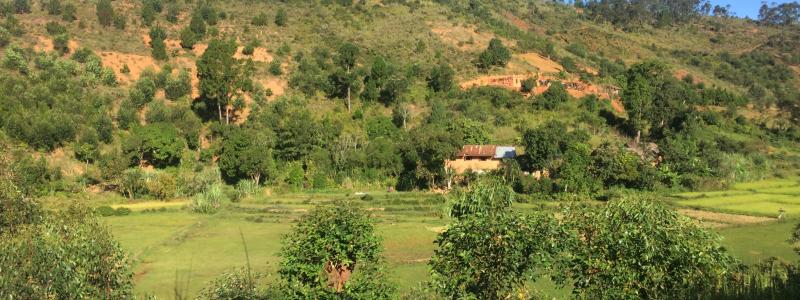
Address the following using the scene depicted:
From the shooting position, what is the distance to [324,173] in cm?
5712

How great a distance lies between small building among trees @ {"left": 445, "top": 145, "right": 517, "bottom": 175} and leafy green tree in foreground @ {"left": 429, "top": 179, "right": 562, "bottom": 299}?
136 ft

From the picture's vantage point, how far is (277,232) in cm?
3844

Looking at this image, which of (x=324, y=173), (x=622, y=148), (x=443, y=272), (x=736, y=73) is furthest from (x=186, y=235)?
(x=736, y=73)

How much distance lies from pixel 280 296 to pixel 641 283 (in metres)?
10.3

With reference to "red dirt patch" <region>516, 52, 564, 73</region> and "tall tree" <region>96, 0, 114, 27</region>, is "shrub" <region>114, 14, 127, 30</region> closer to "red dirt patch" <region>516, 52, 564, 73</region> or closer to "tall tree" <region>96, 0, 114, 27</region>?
"tall tree" <region>96, 0, 114, 27</region>

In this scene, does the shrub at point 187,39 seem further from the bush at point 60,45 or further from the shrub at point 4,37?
the shrub at point 4,37

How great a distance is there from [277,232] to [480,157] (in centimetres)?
2718

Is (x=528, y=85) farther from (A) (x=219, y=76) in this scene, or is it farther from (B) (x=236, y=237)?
(B) (x=236, y=237)

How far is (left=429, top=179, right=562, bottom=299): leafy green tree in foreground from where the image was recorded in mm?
15914

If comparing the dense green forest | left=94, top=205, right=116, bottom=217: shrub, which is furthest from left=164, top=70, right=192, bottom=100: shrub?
left=94, top=205, right=116, bottom=217: shrub

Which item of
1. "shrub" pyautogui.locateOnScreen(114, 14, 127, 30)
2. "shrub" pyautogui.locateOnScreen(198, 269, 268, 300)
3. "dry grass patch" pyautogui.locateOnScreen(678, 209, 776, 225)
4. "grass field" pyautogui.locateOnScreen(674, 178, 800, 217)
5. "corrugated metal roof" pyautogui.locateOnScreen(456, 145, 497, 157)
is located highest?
"shrub" pyautogui.locateOnScreen(114, 14, 127, 30)

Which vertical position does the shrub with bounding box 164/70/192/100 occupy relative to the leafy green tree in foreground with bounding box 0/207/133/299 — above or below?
below

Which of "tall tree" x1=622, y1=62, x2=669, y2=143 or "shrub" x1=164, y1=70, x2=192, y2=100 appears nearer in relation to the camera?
"shrub" x1=164, y1=70, x2=192, y2=100

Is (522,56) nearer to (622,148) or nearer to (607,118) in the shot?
(607,118)
